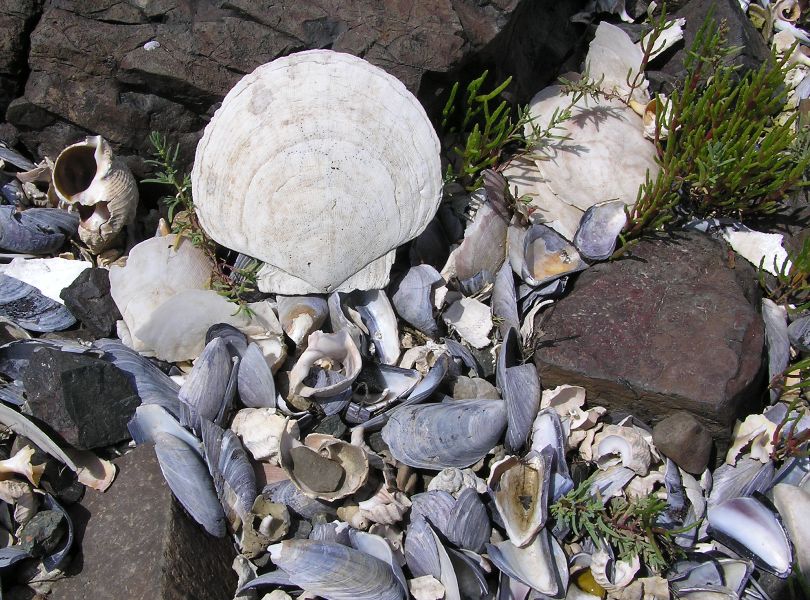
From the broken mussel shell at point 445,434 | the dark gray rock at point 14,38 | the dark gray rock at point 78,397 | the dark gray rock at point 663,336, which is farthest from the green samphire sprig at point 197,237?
the dark gray rock at point 663,336

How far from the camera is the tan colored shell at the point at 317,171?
2.80 meters

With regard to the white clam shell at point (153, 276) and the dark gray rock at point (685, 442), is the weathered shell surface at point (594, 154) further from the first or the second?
the white clam shell at point (153, 276)

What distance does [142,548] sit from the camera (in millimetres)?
2348

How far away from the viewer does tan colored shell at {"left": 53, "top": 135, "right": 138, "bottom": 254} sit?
9.91 ft

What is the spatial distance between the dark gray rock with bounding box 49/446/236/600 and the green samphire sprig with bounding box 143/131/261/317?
2.37 ft

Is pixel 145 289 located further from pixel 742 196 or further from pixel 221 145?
pixel 742 196

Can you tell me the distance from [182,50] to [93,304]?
120 cm

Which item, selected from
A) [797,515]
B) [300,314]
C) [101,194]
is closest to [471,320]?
[300,314]

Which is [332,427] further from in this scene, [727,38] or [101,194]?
[727,38]

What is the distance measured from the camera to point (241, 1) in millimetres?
3137

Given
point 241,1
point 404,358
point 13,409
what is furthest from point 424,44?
point 13,409

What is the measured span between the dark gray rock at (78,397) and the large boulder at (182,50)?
3.85 feet

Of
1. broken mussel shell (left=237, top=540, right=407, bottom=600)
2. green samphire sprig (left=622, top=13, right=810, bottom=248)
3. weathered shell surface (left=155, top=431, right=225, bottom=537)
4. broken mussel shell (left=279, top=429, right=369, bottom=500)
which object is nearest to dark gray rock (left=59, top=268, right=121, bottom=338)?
weathered shell surface (left=155, top=431, right=225, bottom=537)

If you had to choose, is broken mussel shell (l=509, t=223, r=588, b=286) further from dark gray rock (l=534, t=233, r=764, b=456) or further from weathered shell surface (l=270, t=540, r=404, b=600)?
weathered shell surface (l=270, t=540, r=404, b=600)
